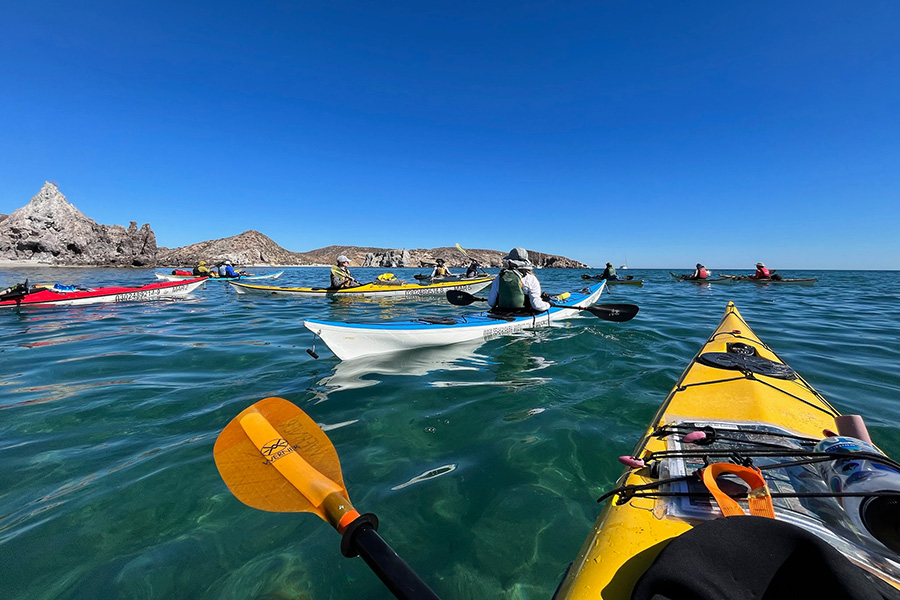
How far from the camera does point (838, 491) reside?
156cm

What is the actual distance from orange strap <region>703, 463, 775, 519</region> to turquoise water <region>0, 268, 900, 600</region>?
107cm

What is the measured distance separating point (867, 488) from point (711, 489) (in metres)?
0.63

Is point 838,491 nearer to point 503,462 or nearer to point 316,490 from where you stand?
point 503,462

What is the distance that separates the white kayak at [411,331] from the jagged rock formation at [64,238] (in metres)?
68.2

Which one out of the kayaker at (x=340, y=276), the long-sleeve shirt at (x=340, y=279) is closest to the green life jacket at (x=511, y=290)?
the kayaker at (x=340, y=276)

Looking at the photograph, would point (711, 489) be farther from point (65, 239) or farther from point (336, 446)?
point (65, 239)

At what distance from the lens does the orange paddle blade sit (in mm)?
1999

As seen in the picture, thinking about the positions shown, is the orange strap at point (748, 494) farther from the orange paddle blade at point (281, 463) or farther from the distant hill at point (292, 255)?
the distant hill at point (292, 255)

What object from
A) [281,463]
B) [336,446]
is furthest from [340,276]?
[281,463]

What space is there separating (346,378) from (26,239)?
240 feet

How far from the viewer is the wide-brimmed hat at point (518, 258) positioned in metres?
7.50

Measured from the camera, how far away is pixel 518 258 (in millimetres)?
7555

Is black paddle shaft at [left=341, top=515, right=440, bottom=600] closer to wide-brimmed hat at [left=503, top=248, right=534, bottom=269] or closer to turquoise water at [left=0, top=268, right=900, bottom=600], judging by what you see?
turquoise water at [left=0, top=268, right=900, bottom=600]

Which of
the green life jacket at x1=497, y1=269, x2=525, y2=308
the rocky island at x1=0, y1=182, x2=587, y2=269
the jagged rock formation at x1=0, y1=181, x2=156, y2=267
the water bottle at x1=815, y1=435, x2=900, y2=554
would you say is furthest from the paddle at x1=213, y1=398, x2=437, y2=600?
the jagged rock formation at x1=0, y1=181, x2=156, y2=267
